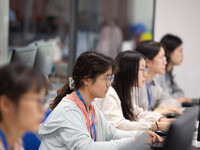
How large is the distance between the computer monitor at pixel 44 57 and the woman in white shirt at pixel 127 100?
0.94 metres

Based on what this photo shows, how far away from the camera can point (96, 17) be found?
5.18 meters

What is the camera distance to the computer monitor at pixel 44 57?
3.32m

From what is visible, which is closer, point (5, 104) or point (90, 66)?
point (5, 104)

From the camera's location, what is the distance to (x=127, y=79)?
8.58 feet

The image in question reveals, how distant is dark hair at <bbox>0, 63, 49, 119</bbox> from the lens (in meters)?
1.09

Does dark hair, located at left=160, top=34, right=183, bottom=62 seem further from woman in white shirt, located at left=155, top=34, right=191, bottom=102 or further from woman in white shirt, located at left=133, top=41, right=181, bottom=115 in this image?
woman in white shirt, located at left=133, top=41, right=181, bottom=115

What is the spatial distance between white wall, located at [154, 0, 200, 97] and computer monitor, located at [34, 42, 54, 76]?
1.97 metres

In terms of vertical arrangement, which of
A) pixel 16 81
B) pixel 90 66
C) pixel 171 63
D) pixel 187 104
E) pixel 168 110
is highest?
pixel 16 81

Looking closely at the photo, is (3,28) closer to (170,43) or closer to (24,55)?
(24,55)

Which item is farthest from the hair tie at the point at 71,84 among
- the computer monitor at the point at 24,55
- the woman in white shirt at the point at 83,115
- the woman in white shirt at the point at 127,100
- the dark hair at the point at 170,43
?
the dark hair at the point at 170,43

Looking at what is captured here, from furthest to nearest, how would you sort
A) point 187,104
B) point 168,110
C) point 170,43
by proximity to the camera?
1. point 170,43
2. point 187,104
3. point 168,110

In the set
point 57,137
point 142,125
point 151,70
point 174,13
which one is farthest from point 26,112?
point 174,13

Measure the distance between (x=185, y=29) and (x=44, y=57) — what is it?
7.74ft

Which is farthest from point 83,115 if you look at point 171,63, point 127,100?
point 171,63
